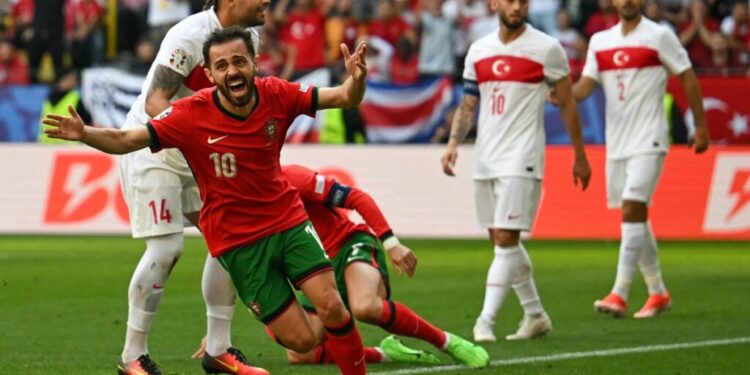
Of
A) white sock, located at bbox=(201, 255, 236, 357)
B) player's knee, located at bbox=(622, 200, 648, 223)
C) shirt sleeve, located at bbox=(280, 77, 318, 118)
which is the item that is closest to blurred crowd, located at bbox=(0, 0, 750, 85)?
player's knee, located at bbox=(622, 200, 648, 223)

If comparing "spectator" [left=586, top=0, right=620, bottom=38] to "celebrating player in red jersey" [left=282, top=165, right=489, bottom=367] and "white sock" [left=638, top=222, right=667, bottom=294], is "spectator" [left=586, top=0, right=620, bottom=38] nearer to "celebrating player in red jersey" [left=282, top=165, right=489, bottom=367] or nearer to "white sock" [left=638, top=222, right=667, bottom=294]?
"white sock" [left=638, top=222, right=667, bottom=294]

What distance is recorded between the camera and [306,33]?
2306 centimetres

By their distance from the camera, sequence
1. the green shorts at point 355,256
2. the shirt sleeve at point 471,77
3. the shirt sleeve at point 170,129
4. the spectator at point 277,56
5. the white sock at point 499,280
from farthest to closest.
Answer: the spectator at point 277,56 < the shirt sleeve at point 471,77 < the white sock at point 499,280 < the green shorts at point 355,256 < the shirt sleeve at point 170,129

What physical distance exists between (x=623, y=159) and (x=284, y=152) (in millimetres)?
7441

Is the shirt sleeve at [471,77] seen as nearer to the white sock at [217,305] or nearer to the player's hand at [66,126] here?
the white sock at [217,305]

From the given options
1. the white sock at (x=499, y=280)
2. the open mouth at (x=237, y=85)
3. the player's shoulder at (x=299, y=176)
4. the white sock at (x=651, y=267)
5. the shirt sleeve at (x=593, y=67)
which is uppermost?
the open mouth at (x=237, y=85)

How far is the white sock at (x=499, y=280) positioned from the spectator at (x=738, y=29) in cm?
1109

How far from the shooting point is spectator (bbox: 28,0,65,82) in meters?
24.1

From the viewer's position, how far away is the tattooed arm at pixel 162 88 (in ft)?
28.3

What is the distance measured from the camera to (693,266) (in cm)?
1611

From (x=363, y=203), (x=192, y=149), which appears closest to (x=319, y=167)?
(x=363, y=203)

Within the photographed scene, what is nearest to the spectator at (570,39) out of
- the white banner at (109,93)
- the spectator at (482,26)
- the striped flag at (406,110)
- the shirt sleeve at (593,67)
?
the spectator at (482,26)

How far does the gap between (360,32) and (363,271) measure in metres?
14.1

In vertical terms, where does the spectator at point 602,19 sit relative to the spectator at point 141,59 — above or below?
above
